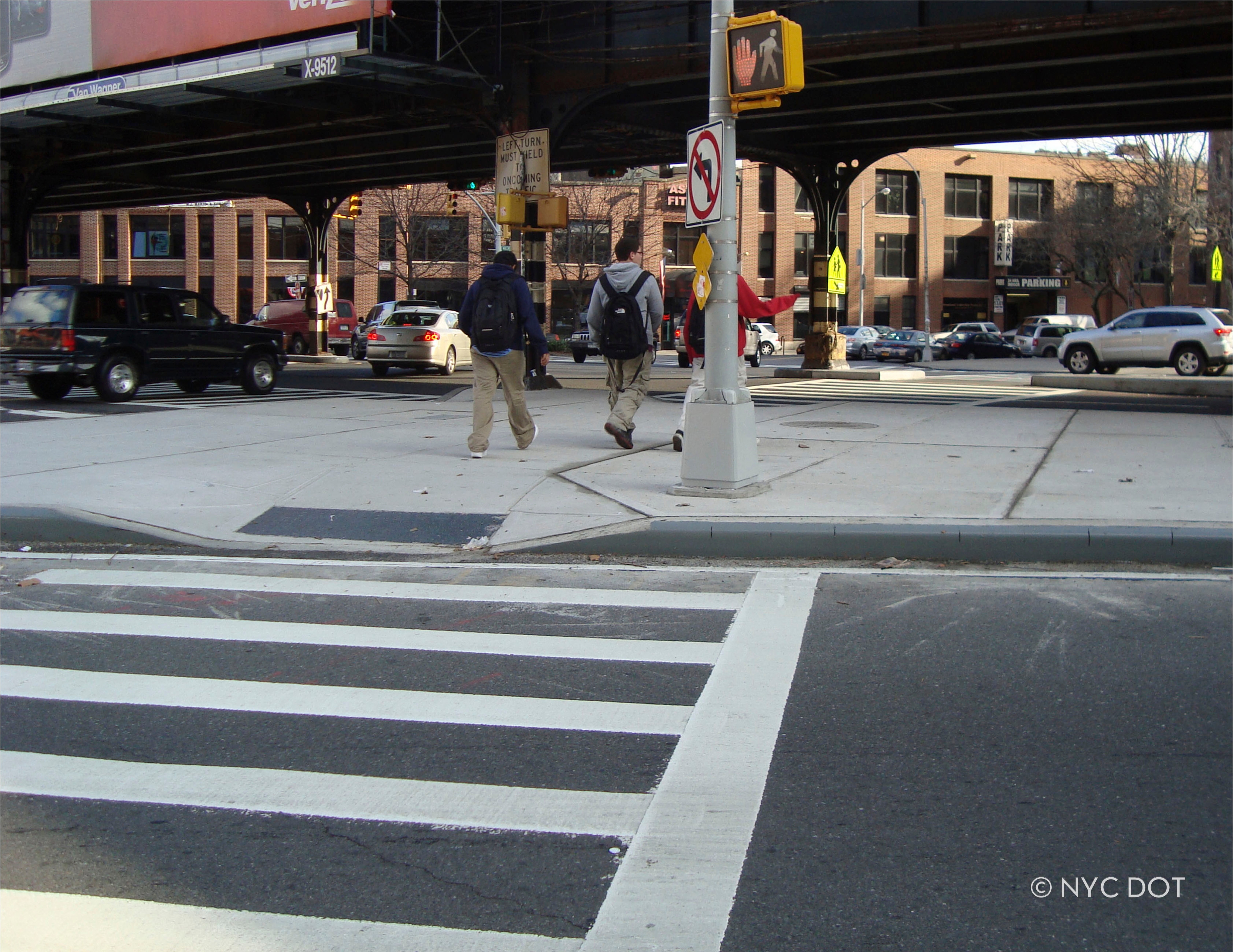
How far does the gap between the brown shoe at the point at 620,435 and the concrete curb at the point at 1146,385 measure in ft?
44.1

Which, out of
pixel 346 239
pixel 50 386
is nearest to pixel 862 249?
pixel 346 239

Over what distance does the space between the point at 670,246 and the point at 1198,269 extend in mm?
33395

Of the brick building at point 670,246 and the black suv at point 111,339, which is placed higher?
the brick building at point 670,246

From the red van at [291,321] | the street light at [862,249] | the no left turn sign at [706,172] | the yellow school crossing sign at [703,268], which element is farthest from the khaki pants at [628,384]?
the street light at [862,249]

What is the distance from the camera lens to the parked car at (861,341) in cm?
4853

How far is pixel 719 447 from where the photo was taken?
8914mm

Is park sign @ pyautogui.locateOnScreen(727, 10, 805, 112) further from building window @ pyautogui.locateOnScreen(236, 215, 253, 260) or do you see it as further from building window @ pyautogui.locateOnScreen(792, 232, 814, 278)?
building window @ pyautogui.locateOnScreen(236, 215, 253, 260)

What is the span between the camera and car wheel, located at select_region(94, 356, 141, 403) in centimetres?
1727

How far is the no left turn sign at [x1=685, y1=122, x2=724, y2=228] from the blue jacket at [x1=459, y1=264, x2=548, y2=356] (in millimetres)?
2324

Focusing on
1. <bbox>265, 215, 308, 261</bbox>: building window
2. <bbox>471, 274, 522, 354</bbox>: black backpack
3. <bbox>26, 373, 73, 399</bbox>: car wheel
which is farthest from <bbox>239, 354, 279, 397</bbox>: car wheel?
<bbox>265, 215, 308, 261</bbox>: building window

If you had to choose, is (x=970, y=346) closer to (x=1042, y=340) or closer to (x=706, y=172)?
(x=1042, y=340)

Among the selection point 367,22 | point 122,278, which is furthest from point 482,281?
point 122,278

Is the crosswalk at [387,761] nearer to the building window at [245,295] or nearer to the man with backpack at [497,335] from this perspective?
the man with backpack at [497,335]

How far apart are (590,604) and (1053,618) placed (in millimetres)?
2484
